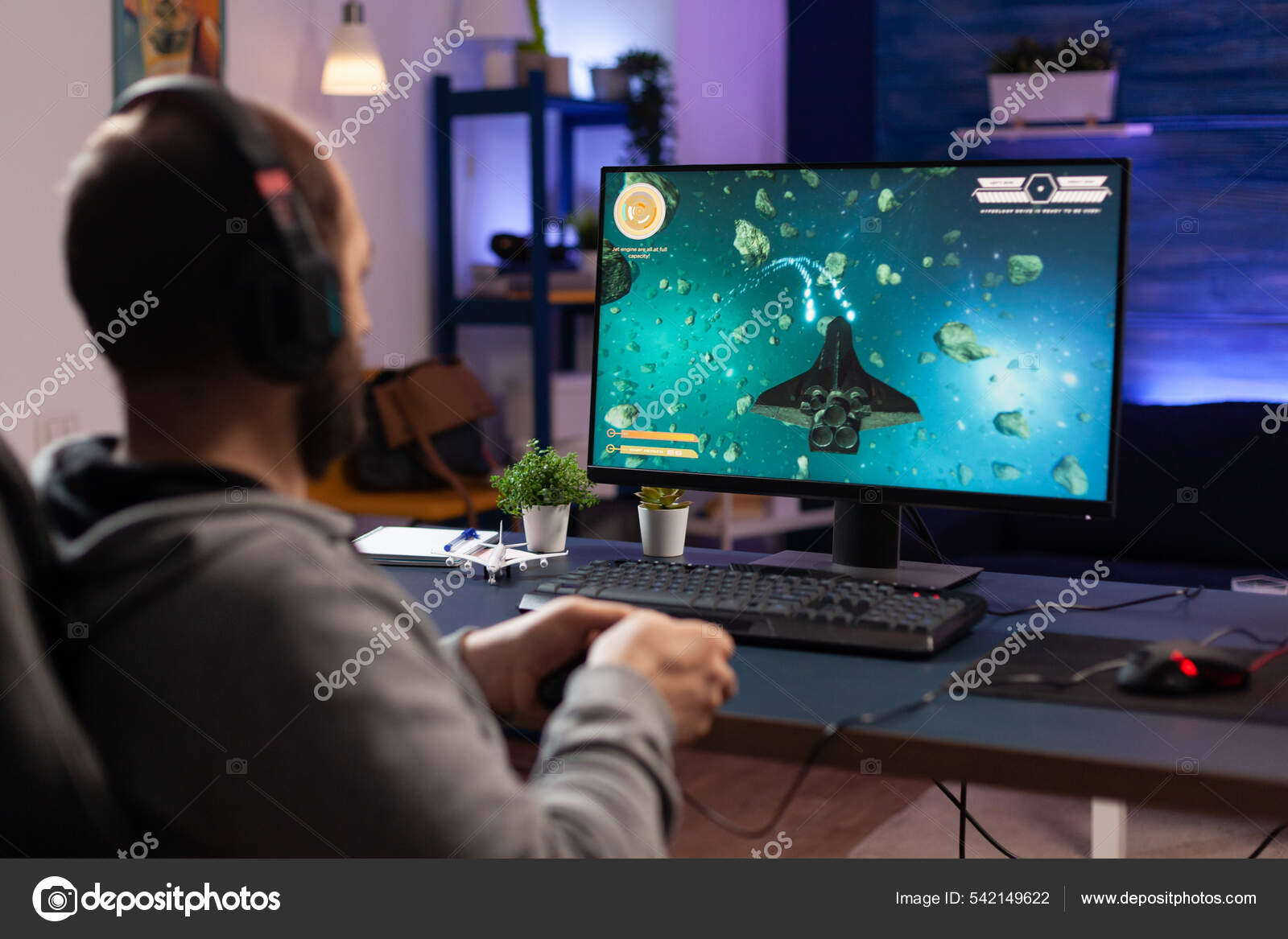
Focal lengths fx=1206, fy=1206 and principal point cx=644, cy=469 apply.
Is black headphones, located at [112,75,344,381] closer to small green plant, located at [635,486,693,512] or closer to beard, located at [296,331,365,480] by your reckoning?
beard, located at [296,331,365,480]

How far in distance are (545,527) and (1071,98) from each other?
2563mm

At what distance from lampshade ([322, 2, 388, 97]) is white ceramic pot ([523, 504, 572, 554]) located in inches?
86.2

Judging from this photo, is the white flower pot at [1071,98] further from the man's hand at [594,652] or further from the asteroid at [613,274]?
the man's hand at [594,652]

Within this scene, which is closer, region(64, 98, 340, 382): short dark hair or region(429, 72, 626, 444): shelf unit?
region(64, 98, 340, 382): short dark hair

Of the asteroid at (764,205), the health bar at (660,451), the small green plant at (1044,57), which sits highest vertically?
the small green plant at (1044,57)

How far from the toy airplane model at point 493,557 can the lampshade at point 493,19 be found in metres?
2.73

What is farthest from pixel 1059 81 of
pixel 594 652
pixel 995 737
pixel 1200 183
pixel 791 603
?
pixel 594 652

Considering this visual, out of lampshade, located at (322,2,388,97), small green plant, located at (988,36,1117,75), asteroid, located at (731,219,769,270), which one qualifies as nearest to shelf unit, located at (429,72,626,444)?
lampshade, located at (322,2,388,97)

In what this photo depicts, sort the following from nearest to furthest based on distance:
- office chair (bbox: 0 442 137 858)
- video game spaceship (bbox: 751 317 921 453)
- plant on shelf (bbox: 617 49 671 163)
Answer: office chair (bbox: 0 442 137 858) < video game spaceship (bbox: 751 317 921 453) < plant on shelf (bbox: 617 49 671 163)

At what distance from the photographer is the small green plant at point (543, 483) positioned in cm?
168

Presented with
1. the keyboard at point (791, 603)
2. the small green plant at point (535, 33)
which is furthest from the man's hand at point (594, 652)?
the small green plant at point (535, 33)

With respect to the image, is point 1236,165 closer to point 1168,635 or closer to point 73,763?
point 1168,635

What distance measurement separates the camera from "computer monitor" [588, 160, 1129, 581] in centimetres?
130

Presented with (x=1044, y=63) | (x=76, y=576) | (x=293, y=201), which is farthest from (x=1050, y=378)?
(x=1044, y=63)
